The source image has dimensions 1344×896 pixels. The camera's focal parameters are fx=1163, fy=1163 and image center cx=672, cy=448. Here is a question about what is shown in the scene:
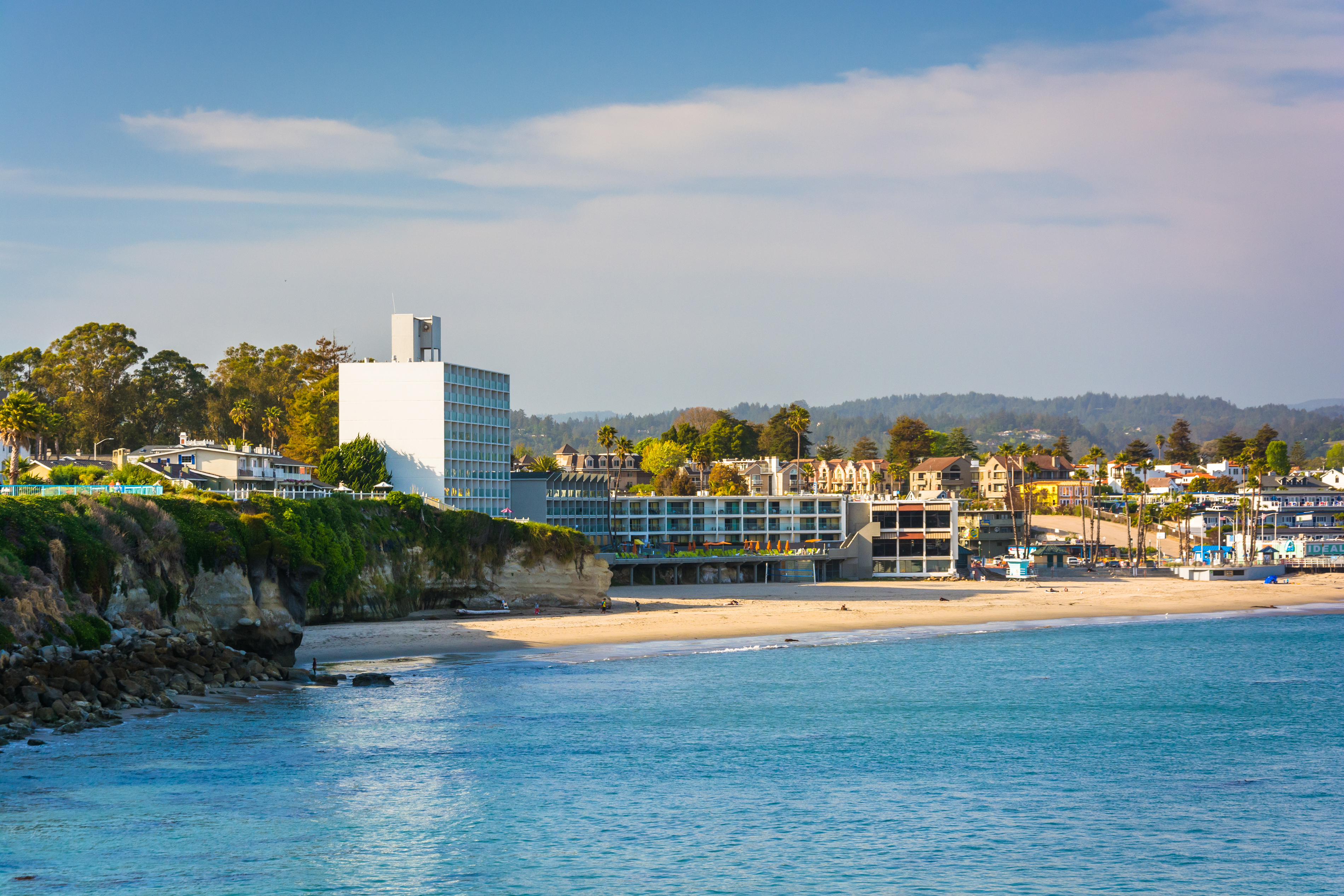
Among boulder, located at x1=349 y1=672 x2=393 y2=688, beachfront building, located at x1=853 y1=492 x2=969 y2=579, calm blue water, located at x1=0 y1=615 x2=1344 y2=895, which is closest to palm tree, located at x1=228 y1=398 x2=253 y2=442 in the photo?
beachfront building, located at x1=853 y1=492 x2=969 y2=579

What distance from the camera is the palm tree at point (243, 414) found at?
436ft

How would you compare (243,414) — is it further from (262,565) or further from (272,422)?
(262,565)

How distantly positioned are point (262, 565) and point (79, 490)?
9.09 metres

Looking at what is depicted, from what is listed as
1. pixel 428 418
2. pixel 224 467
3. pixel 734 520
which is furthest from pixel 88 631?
pixel 734 520

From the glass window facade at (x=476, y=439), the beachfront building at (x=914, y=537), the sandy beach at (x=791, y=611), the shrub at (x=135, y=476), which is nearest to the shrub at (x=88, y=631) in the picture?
the sandy beach at (x=791, y=611)

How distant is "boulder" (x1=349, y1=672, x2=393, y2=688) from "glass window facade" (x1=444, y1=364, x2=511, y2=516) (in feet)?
162

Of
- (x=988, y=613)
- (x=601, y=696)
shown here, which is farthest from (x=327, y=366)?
(x=601, y=696)

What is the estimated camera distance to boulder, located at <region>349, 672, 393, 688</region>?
48625 mm

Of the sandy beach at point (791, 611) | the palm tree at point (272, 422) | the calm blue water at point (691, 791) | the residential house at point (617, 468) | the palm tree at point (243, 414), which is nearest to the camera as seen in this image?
the calm blue water at point (691, 791)

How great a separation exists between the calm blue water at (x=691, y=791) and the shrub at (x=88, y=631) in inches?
241

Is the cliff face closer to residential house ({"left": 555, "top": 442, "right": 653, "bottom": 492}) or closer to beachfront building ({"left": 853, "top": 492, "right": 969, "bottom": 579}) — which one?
beachfront building ({"left": 853, "top": 492, "right": 969, "bottom": 579})

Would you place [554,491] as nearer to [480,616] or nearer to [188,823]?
[480,616]

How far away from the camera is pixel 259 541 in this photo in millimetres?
58125

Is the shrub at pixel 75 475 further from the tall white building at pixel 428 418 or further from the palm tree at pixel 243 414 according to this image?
the palm tree at pixel 243 414
